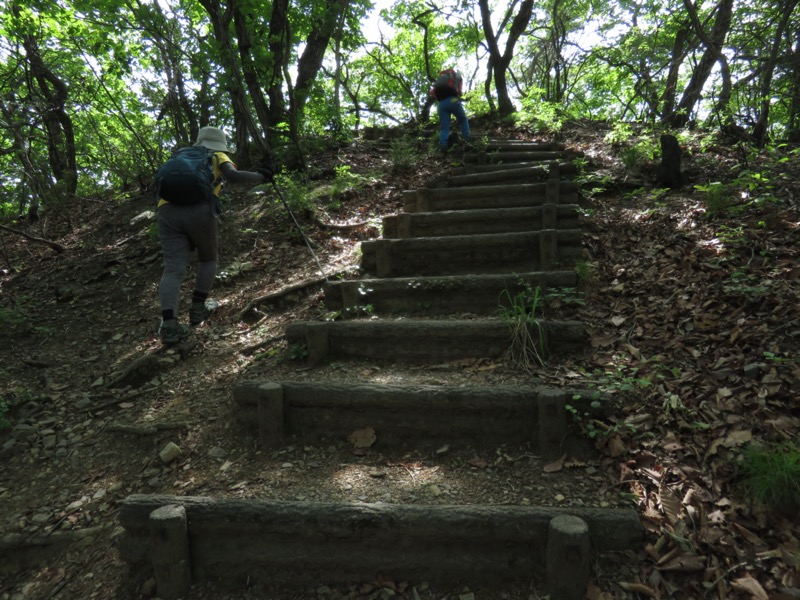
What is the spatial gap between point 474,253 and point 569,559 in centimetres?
310

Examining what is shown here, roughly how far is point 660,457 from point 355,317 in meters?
2.58

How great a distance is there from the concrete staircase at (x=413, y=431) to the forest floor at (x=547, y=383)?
11cm

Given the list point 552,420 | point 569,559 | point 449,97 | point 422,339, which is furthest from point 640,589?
point 449,97

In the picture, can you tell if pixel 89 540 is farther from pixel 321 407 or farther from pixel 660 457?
pixel 660 457

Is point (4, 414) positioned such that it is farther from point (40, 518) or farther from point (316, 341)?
point (316, 341)

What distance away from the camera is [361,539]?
2.07 m

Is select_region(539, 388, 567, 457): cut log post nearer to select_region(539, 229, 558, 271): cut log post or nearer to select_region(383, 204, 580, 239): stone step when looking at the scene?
select_region(539, 229, 558, 271): cut log post

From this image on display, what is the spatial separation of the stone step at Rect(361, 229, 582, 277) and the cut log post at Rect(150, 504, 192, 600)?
300 cm

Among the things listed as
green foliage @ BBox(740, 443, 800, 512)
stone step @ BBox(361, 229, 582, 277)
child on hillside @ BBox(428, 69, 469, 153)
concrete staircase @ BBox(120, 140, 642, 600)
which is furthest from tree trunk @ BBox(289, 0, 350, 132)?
green foliage @ BBox(740, 443, 800, 512)

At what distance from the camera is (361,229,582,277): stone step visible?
427 cm

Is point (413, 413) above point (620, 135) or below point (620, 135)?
below

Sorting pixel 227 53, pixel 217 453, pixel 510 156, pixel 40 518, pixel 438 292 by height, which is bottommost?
pixel 40 518

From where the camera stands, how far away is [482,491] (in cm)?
232

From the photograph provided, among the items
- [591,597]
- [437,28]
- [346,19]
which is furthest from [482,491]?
[437,28]
